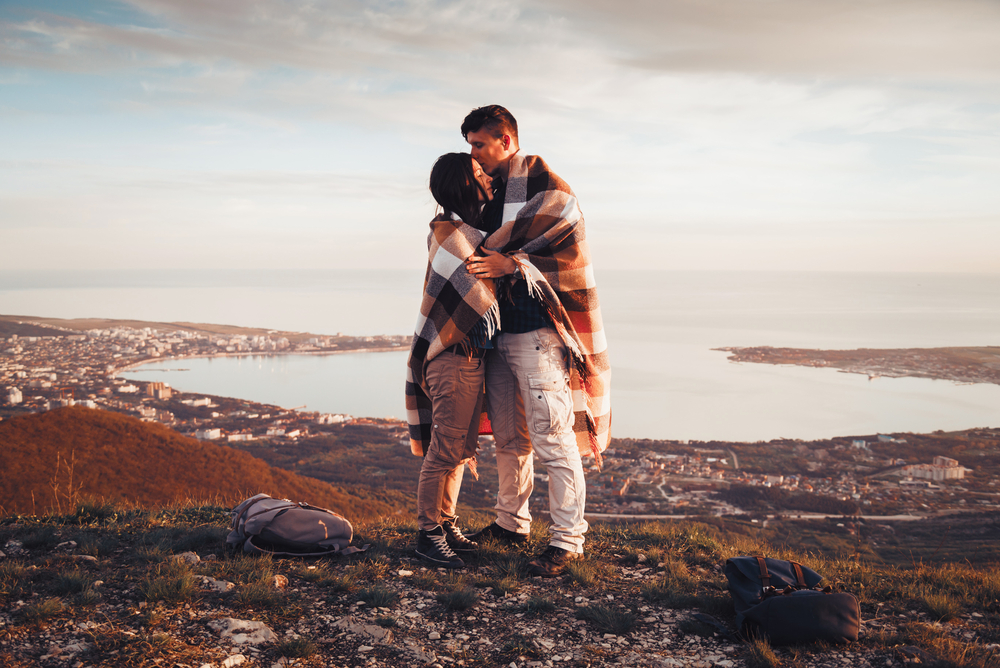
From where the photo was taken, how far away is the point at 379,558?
128 inches

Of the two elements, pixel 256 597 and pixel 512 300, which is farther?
pixel 512 300

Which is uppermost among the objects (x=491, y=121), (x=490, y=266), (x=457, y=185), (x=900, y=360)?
(x=491, y=121)

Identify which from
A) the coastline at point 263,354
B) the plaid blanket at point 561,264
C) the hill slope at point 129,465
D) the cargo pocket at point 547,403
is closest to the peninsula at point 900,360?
the coastline at point 263,354

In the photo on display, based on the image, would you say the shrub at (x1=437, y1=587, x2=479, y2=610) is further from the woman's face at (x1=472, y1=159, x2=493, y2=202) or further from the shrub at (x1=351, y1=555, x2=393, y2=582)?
the woman's face at (x1=472, y1=159, x2=493, y2=202)

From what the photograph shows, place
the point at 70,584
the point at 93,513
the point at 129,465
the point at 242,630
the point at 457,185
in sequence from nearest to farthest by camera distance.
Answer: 1. the point at 242,630
2. the point at 70,584
3. the point at 457,185
4. the point at 93,513
5. the point at 129,465

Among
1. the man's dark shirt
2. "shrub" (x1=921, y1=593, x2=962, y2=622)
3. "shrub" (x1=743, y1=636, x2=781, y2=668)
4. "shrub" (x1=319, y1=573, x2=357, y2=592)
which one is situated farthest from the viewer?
the man's dark shirt

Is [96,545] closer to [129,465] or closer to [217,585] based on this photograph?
[217,585]

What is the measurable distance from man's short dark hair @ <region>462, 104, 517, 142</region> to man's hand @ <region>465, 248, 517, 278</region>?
692 mm

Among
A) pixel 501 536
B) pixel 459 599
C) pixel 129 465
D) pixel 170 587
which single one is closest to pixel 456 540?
pixel 501 536

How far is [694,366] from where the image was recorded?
1547 inches

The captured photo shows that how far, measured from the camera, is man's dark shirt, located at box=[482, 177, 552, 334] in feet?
10.1

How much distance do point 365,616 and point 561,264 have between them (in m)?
2.06

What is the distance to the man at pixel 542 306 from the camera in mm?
3014

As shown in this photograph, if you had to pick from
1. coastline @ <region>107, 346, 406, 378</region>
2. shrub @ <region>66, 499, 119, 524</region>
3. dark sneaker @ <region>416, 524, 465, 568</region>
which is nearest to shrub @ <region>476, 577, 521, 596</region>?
dark sneaker @ <region>416, 524, 465, 568</region>
